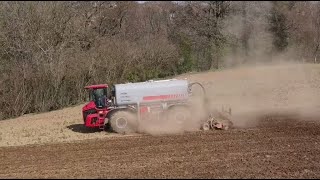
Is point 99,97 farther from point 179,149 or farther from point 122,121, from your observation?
point 179,149

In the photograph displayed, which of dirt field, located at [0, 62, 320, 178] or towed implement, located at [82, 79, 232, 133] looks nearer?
dirt field, located at [0, 62, 320, 178]

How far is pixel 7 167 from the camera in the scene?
12.0 metres

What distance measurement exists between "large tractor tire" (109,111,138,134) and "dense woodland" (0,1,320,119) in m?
6.50

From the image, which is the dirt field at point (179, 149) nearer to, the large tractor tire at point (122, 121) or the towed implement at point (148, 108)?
the large tractor tire at point (122, 121)

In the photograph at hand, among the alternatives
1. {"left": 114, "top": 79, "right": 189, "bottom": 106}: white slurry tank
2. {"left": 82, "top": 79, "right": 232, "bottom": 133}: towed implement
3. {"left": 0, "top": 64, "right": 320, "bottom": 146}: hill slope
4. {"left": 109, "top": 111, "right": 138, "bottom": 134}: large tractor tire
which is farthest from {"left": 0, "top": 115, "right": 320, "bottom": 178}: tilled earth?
{"left": 0, "top": 64, "right": 320, "bottom": 146}: hill slope

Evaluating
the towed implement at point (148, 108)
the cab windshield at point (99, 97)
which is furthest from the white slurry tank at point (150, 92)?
the cab windshield at point (99, 97)

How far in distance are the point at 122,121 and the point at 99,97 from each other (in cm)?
136

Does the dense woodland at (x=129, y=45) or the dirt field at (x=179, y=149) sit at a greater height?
the dense woodland at (x=129, y=45)

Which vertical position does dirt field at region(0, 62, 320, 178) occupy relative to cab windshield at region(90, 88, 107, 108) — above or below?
below

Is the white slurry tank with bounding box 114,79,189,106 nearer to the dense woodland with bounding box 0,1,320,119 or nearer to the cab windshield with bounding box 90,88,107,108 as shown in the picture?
the cab windshield with bounding box 90,88,107,108

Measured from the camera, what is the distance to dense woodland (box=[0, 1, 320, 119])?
2270 centimetres

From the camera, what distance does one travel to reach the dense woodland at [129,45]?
2270 cm

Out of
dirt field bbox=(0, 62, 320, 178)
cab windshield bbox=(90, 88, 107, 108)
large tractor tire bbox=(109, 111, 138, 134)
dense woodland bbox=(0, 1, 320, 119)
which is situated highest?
dense woodland bbox=(0, 1, 320, 119)

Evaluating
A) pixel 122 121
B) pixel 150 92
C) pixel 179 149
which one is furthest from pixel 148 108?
pixel 179 149
